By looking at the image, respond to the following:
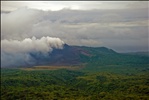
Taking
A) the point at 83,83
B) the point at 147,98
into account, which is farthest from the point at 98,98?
the point at 83,83

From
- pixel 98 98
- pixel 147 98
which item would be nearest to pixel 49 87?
pixel 98 98

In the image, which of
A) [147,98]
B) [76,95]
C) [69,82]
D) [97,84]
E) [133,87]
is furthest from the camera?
[69,82]

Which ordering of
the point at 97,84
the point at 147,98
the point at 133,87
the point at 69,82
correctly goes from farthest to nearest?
the point at 69,82, the point at 97,84, the point at 133,87, the point at 147,98

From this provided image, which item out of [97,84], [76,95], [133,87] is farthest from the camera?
[97,84]

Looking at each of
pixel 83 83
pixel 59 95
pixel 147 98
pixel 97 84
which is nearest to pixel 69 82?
pixel 83 83

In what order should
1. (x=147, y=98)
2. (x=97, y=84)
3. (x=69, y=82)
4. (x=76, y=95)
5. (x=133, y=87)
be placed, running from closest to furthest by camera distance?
(x=147, y=98), (x=76, y=95), (x=133, y=87), (x=97, y=84), (x=69, y=82)

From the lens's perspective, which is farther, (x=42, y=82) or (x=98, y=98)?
(x=42, y=82)

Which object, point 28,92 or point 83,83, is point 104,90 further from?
point 28,92

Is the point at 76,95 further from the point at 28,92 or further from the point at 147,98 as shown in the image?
the point at 147,98

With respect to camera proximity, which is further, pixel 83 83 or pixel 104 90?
pixel 83 83
